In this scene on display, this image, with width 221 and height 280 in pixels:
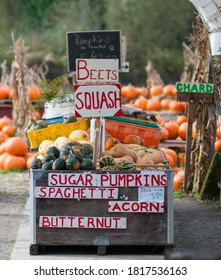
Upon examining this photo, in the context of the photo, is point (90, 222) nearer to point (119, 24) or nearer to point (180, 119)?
point (180, 119)

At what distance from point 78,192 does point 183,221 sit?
241 cm

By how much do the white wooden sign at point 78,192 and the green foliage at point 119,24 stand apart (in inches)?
994

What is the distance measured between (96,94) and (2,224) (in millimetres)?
2276

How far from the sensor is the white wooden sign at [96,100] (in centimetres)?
830

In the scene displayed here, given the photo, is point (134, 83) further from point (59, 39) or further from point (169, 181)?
point (169, 181)

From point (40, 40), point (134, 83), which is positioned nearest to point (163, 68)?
point (134, 83)

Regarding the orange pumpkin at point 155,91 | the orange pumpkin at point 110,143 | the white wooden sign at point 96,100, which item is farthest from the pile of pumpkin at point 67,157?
the orange pumpkin at point 155,91

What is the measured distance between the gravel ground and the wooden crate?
590 millimetres

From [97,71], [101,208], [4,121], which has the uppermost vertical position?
[97,71]

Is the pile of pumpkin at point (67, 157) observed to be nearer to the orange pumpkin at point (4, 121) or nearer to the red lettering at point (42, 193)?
the red lettering at point (42, 193)

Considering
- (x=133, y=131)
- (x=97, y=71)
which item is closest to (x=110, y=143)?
(x=97, y=71)

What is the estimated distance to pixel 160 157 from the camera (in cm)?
887

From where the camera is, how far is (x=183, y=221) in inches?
392

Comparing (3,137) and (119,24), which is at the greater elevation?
(119,24)
